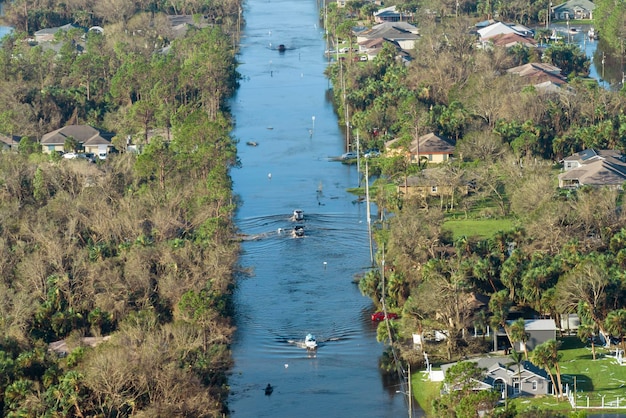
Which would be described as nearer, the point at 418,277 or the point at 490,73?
the point at 418,277

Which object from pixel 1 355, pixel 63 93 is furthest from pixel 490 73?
pixel 1 355

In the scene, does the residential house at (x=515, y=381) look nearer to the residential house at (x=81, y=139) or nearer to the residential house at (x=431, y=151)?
the residential house at (x=431, y=151)

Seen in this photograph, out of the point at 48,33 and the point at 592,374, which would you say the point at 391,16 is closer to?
the point at 48,33

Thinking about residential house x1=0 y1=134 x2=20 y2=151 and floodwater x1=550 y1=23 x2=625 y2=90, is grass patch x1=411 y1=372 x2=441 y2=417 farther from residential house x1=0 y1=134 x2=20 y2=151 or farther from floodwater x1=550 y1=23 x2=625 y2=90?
floodwater x1=550 y1=23 x2=625 y2=90

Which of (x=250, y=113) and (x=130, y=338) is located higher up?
(x=130, y=338)

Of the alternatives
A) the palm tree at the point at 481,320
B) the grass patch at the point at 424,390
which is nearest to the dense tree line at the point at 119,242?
the grass patch at the point at 424,390

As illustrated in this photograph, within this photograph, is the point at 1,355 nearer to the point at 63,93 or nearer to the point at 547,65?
the point at 63,93

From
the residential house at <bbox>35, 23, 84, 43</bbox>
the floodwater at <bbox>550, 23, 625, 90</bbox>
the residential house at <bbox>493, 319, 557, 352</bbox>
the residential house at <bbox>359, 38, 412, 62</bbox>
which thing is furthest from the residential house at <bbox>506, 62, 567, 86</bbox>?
the residential house at <bbox>493, 319, 557, 352</bbox>

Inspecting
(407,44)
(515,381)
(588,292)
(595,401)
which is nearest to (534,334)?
(588,292)
